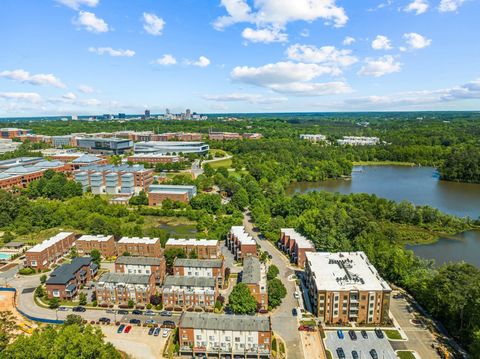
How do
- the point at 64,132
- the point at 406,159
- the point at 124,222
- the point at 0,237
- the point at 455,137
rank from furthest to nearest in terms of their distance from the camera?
the point at 64,132, the point at 455,137, the point at 406,159, the point at 124,222, the point at 0,237

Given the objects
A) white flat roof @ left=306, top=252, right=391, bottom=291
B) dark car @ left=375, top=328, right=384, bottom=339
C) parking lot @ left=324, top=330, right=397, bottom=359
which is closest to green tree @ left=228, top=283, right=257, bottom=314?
white flat roof @ left=306, top=252, right=391, bottom=291

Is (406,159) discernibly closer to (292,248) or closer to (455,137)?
(455,137)

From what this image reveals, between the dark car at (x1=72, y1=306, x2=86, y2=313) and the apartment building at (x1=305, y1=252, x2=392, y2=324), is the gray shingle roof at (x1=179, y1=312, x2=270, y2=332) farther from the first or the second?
the dark car at (x1=72, y1=306, x2=86, y2=313)

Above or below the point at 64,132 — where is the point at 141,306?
below

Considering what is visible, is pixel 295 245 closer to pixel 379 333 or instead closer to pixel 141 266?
pixel 379 333

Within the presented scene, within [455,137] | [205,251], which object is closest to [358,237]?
[205,251]

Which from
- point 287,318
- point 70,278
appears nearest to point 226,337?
point 287,318

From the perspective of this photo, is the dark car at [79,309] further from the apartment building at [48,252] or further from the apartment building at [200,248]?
the apartment building at [200,248]
